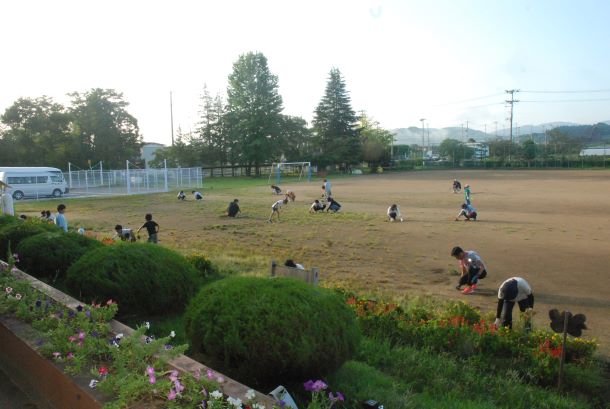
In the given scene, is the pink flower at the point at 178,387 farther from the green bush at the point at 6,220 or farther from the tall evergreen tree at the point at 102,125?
the tall evergreen tree at the point at 102,125

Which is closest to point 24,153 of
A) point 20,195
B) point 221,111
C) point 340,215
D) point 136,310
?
point 20,195

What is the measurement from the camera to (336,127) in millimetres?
72875

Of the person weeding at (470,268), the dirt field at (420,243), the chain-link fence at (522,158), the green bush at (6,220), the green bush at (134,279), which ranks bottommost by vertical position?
the dirt field at (420,243)

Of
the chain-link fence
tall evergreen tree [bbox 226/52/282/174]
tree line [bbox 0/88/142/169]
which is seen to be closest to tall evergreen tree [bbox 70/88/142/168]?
tree line [bbox 0/88/142/169]

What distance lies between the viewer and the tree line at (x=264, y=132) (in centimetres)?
6681

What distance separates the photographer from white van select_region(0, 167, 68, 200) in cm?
3416

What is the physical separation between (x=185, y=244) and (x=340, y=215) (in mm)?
8920

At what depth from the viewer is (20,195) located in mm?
34375

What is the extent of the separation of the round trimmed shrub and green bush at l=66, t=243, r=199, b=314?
197 centimetres

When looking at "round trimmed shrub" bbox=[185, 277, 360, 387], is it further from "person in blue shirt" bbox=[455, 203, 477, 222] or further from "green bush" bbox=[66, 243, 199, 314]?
"person in blue shirt" bbox=[455, 203, 477, 222]

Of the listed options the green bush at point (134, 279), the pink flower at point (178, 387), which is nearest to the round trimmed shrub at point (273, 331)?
the pink flower at point (178, 387)

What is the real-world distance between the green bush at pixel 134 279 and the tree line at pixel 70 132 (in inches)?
2007

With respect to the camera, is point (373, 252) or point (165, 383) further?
point (373, 252)

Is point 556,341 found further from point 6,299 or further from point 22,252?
point 22,252
